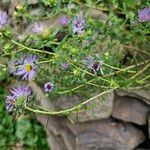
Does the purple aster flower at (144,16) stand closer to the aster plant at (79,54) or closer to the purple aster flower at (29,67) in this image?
the aster plant at (79,54)

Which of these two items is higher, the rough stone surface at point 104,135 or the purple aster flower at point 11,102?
the purple aster flower at point 11,102

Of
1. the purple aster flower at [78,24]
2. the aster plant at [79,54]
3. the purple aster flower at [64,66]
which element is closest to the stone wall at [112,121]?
the aster plant at [79,54]

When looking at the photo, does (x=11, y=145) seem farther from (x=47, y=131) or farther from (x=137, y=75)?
(x=137, y=75)

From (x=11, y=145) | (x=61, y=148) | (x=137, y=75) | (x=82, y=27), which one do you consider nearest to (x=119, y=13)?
(x=137, y=75)

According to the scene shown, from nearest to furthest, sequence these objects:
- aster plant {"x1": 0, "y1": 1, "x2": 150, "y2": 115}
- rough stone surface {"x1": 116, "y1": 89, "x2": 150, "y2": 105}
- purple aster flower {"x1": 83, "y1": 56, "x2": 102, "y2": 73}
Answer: aster plant {"x1": 0, "y1": 1, "x2": 150, "y2": 115}, purple aster flower {"x1": 83, "y1": 56, "x2": 102, "y2": 73}, rough stone surface {"x1": 116, "y1": 89, "x2": 150, "y2": 105}

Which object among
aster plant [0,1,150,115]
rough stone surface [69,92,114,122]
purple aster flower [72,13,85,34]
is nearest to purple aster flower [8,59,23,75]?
aster plant [0,1,150,115]

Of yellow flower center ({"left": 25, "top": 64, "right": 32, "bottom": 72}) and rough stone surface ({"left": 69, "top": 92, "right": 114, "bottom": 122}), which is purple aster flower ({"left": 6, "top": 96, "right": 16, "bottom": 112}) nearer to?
yellow flower center ({"left": 25, "top": 64, "right": 32, "bottom": 72})

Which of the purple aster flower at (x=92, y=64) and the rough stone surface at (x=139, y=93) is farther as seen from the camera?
the rough stone surface at (x=139, y=93)
